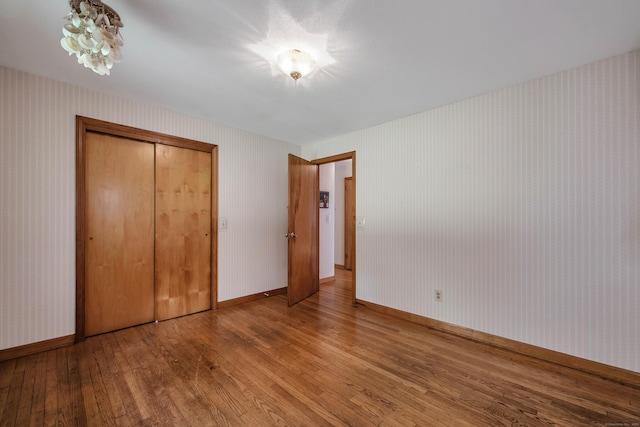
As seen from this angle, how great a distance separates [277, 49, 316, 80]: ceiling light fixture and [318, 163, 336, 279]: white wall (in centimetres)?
267

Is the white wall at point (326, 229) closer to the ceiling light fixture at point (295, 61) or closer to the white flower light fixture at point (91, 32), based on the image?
the ceiling light fixture at point (295, 61)

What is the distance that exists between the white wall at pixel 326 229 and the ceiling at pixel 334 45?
215 centimetres

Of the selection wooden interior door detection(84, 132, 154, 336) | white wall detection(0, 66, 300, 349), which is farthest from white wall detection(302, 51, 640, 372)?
white wall detection(0, 66, 300, 349)

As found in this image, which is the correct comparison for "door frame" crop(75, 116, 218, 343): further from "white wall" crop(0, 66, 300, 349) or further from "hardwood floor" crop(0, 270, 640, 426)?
"hardwood floor" crop(0, 270, 640, 426)

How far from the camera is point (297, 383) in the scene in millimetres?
1788

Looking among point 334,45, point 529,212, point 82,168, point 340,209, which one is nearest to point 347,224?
point 340,209

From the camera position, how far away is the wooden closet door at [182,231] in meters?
2.90

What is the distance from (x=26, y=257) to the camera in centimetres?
213

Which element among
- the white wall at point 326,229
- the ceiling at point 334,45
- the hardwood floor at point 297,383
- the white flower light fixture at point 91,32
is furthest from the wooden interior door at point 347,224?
the white flower light fixture at point 91,32

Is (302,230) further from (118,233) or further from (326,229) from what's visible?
(118,233)

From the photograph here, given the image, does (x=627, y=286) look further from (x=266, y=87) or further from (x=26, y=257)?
(x=26, y=257)

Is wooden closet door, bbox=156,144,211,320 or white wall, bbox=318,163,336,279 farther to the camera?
white wall, bbox=318,163,336,279

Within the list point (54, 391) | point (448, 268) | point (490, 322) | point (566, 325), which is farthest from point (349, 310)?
point (54, 391)

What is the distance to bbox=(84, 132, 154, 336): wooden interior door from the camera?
2479 mm
